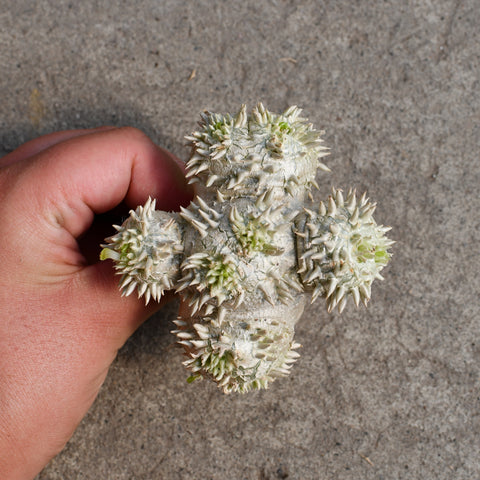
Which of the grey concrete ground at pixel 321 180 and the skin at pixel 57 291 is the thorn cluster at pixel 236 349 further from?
the grey concrete ground at pixel 321 180

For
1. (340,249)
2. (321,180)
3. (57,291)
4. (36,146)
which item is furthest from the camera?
(321,180)

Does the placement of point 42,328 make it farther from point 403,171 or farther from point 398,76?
point 398,76

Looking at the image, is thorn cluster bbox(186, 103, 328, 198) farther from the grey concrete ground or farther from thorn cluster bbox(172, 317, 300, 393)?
the grey concrete ground

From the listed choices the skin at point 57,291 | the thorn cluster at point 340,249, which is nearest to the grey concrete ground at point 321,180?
the skin at point 57,291

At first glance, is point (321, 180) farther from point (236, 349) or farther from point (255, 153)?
point (236, 349)

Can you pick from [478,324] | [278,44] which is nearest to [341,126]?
[278,44]

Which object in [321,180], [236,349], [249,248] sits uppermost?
[249,248]

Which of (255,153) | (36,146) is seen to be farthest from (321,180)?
Answer: (36,146)
